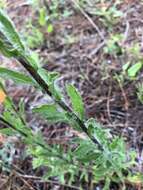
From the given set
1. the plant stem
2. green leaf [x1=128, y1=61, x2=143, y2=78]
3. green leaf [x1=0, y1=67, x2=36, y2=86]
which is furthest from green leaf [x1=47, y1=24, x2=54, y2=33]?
green leaf [x1=0, y1=67, x2=36, y2=86]

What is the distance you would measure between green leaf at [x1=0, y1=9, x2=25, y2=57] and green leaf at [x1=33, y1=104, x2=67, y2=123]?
22 centimetres

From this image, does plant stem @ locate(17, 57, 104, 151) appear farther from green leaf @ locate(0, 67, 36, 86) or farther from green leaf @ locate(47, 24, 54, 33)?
green leaf @ locate(47, 24, 54, 33)

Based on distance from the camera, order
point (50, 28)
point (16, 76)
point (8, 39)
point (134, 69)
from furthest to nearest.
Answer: point (50, 28)
point (134, 69)
point (16, 76)
point (8, 39)

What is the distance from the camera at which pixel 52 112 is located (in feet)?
3.71

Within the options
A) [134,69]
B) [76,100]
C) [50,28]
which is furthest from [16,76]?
[50,28]

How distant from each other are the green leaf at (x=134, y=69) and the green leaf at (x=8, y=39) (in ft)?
3.46

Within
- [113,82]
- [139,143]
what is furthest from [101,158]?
[113,82]

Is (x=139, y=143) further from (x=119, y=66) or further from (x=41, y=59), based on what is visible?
(x=41, y=59)

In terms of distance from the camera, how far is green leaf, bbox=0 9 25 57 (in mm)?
890

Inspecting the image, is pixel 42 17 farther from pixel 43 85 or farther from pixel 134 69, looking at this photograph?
pixel 43 85

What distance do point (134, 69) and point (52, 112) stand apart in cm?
88

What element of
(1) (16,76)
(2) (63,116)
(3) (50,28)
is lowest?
(2) (63,116)

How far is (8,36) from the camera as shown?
901 millimetres

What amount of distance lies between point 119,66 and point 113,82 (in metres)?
0.09
